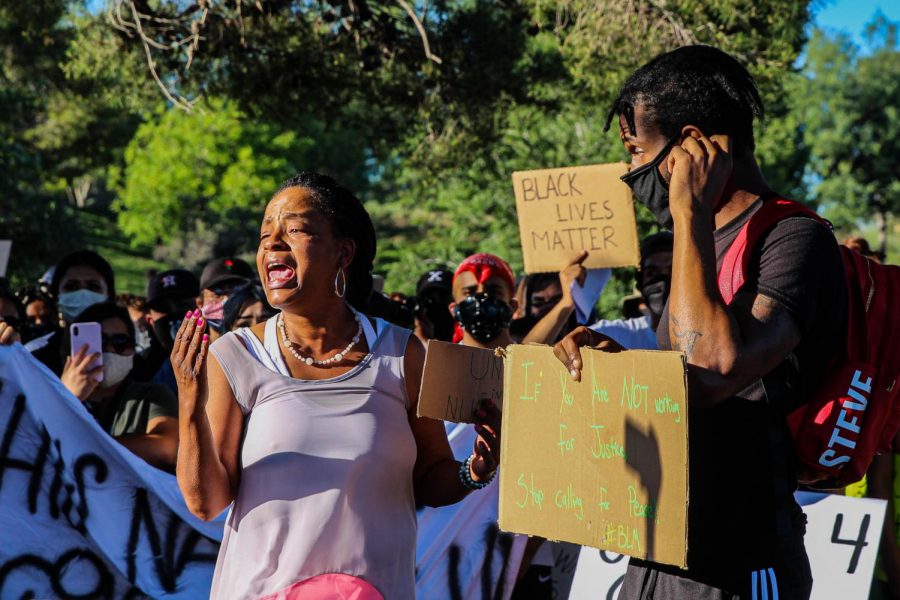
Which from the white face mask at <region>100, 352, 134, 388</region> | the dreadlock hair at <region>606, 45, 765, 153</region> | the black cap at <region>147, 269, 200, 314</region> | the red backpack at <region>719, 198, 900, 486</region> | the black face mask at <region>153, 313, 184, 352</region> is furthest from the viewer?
the black cap at <region>147, 269, 200, 314</region>

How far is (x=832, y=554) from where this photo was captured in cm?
465

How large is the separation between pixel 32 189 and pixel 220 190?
32.4m

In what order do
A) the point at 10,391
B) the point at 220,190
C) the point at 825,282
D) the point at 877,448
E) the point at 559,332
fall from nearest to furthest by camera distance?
1. the point at 825,282
2. the point at 877,448
3. the point at 10,391
4. the point at 559,332
5. the point at 220,190

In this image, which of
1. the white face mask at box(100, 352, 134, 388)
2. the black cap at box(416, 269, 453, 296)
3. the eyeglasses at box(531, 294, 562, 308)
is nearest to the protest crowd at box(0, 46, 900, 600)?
the white face mask at box(100, 352, 134, 388)

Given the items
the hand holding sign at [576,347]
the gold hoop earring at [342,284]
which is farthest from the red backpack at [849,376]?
the gold hoop earring at [342,284]

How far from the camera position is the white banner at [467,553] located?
4.69 meters

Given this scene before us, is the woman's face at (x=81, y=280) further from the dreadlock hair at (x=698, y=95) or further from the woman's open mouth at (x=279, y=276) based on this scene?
the dreadlock hair at (x=698, y=95)

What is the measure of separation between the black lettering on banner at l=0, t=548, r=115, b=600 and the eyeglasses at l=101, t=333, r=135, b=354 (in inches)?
40.0

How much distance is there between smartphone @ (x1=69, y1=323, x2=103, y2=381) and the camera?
180 inches

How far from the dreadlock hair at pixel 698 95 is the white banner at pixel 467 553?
2.74 m

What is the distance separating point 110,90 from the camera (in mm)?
10734

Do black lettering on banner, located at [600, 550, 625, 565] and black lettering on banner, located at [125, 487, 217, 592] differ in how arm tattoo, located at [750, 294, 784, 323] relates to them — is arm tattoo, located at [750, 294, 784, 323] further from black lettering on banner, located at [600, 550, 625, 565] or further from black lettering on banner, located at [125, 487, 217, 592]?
black lettering on banner, located at [125, 487, 217, 592]

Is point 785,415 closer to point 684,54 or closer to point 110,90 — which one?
point 684,54

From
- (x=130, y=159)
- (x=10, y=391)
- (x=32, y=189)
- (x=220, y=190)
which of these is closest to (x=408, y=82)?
(x=10, y=391)
